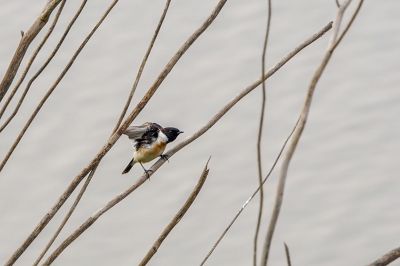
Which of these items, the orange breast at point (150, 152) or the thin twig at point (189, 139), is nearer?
the thin twig at point (189, 139)

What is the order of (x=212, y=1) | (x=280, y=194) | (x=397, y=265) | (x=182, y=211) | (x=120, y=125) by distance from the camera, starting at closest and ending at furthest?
(x=280, y=194) < (x=182, y=211) < (x=120, y=125) < (x=397, y=265) < (x=212, y=1)

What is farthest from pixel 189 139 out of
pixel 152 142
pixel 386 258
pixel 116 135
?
pixel 152 142

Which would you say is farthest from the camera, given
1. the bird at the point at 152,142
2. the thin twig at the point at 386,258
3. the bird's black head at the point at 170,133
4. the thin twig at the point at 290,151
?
the bird's black head at the point at 170,133

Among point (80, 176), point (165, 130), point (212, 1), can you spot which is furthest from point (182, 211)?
point (212, 1)

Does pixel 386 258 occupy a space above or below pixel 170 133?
above

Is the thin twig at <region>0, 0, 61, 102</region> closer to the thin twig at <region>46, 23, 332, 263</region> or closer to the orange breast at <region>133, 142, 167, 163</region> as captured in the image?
the thin twig at <region>46, 23, 332, 263</region>

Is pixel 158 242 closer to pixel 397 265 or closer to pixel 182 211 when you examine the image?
pixel 182 211

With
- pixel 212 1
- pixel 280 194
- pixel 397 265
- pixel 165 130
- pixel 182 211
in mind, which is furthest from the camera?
pixel 212 1

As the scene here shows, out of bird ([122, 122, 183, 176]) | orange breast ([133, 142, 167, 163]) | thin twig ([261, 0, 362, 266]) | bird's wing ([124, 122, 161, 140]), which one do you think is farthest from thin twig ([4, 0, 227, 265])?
orange breast ([133, 142, 167, 163])

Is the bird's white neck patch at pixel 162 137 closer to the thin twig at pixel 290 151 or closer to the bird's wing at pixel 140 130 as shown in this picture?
the bird's wing at pixel 140 130

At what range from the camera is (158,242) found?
1288 millimetres

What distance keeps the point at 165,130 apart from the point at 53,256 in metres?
2.70

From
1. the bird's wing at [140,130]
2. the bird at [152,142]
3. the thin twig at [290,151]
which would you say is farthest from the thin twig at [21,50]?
the bird at [152,142]

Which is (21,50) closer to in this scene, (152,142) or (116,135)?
(116,135)
